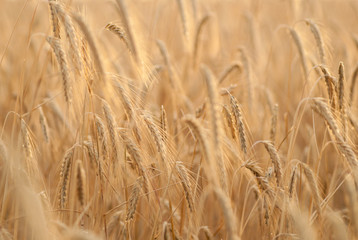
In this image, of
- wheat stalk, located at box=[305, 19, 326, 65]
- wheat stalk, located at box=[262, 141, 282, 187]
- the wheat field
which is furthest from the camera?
wheat stalk, located at box=[305, 19, 326, 65]

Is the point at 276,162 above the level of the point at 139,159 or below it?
below

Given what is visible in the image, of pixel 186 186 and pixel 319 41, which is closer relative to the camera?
pixel 186 186

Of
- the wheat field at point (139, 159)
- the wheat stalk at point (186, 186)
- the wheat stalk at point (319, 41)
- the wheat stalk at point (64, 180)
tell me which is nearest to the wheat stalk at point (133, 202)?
the wheat field at point (139, 159)

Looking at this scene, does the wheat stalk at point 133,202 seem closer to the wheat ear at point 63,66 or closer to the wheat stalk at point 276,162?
the wheat ear at point 63,66

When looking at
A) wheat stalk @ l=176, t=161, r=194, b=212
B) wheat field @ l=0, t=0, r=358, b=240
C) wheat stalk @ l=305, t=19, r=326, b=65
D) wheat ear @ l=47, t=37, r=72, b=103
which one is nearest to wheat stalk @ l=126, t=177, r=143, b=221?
wheat field @ l=0, t=0, r=358, b=240

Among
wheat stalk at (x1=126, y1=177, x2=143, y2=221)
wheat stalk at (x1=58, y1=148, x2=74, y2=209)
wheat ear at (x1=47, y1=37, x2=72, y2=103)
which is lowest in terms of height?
wheat stalk at (x1=126, y1=177, x2=143, y2=221)

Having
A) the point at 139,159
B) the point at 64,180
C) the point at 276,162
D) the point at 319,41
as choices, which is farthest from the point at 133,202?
the point at 319,41

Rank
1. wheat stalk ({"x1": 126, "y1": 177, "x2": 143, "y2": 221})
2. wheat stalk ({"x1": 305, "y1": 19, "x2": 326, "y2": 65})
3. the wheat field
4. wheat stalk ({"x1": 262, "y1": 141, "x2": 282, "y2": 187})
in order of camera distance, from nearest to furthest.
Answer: the wheat field
wheat stalk ({"x1": 126, "y1": 177, "x2": 143, "y2": 221})
wheat stalk ({"x1": 262, "y1": 141, "x2": 282, "y2": 187})
wheat stalk ({"x1": 305, "y1": 19, "x2": 326, "y2": 65})

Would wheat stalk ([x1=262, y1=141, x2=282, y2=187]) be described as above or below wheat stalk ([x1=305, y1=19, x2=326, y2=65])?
below

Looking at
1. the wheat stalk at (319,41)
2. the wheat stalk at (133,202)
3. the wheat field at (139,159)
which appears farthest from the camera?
the wheat stalk at (319,41)

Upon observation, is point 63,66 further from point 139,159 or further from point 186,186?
point 186,186

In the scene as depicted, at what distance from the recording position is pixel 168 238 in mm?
1742

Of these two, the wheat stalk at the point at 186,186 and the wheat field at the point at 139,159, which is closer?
the wheat field at the point at 139,159

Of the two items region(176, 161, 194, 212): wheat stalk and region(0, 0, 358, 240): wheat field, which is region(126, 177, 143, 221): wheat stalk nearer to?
region(0, 0, 358, 240): wheat field
